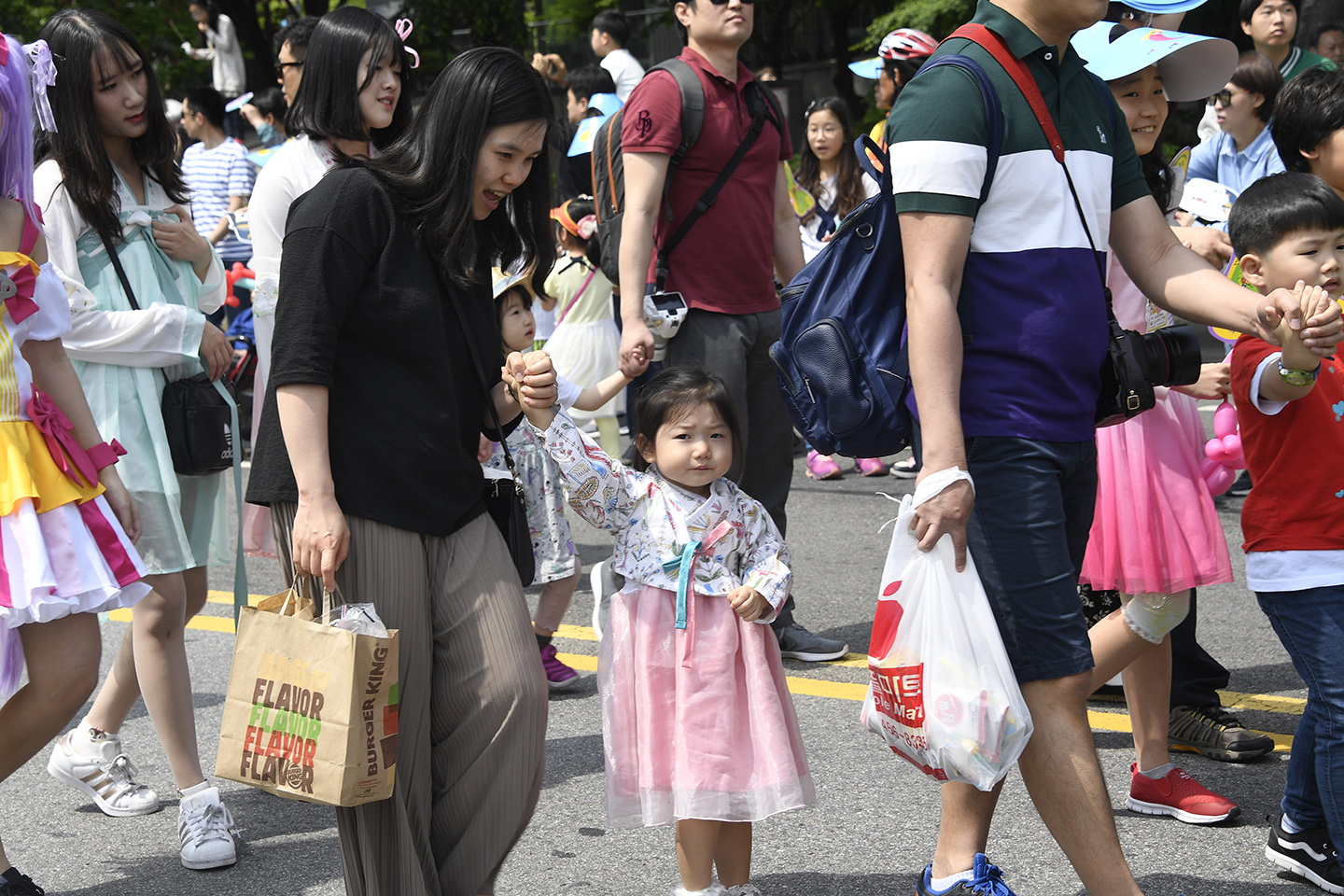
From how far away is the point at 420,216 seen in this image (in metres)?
2.65

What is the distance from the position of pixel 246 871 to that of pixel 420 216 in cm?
182

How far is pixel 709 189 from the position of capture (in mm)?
4578

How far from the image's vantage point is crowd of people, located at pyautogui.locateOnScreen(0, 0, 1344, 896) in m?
2.56

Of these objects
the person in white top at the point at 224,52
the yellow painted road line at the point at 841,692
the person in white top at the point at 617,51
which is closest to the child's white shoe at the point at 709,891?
the yellow painted road line at the point at 841,692

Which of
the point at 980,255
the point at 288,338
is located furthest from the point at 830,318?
the point at 288,338

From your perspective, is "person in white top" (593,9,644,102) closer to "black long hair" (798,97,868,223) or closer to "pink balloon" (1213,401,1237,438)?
"black long hair" (798,97,868,223)

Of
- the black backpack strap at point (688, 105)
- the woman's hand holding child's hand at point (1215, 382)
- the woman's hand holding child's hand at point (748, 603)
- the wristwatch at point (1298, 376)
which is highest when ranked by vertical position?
the black backpack strap at point (688, 105)

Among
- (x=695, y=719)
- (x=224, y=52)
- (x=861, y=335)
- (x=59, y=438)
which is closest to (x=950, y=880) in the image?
(x=695, y=719)

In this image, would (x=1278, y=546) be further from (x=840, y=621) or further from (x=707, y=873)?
(x=840, y=621)

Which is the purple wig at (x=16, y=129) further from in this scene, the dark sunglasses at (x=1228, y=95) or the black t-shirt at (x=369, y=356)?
the dark sunglasses at (x=1228, y=95)

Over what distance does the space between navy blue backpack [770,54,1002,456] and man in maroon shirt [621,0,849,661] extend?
66.8 inches

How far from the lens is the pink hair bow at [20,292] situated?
2.96 metres

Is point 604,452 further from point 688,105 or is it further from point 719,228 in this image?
point 688,105

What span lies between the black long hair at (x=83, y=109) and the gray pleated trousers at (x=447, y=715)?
1317 millimetres
